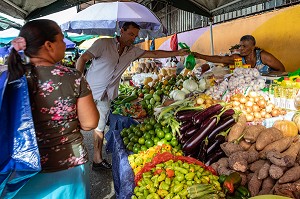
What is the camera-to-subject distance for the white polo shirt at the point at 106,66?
3926 mm

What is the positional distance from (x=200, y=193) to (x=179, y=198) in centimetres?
15

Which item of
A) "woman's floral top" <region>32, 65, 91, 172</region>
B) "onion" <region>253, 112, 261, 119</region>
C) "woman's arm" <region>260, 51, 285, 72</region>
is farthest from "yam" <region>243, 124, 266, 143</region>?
"woman's arm" <region>260, 51, 285, 72</region>

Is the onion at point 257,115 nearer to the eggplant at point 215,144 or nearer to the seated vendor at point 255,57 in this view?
the eggplant at point 215,144

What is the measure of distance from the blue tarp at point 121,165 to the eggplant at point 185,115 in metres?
0.71

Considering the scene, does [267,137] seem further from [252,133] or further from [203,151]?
[203,151]

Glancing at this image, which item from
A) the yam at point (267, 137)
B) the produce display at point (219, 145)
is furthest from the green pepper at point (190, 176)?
the yam at point (267, 137)

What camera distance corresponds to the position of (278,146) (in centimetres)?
224

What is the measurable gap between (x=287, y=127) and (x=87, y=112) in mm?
1829

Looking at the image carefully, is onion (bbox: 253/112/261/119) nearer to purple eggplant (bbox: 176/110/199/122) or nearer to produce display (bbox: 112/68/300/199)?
produce display (bbox: 112/68/300/199)

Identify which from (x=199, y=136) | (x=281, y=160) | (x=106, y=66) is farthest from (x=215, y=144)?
(x=106, y=66)

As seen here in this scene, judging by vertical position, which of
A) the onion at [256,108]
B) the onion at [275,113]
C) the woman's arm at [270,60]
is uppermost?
the woman's arm at [270,60]

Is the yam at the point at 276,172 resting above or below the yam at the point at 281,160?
below

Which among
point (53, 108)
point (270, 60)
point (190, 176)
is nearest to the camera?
point (53, 108)

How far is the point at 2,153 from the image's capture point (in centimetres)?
150
